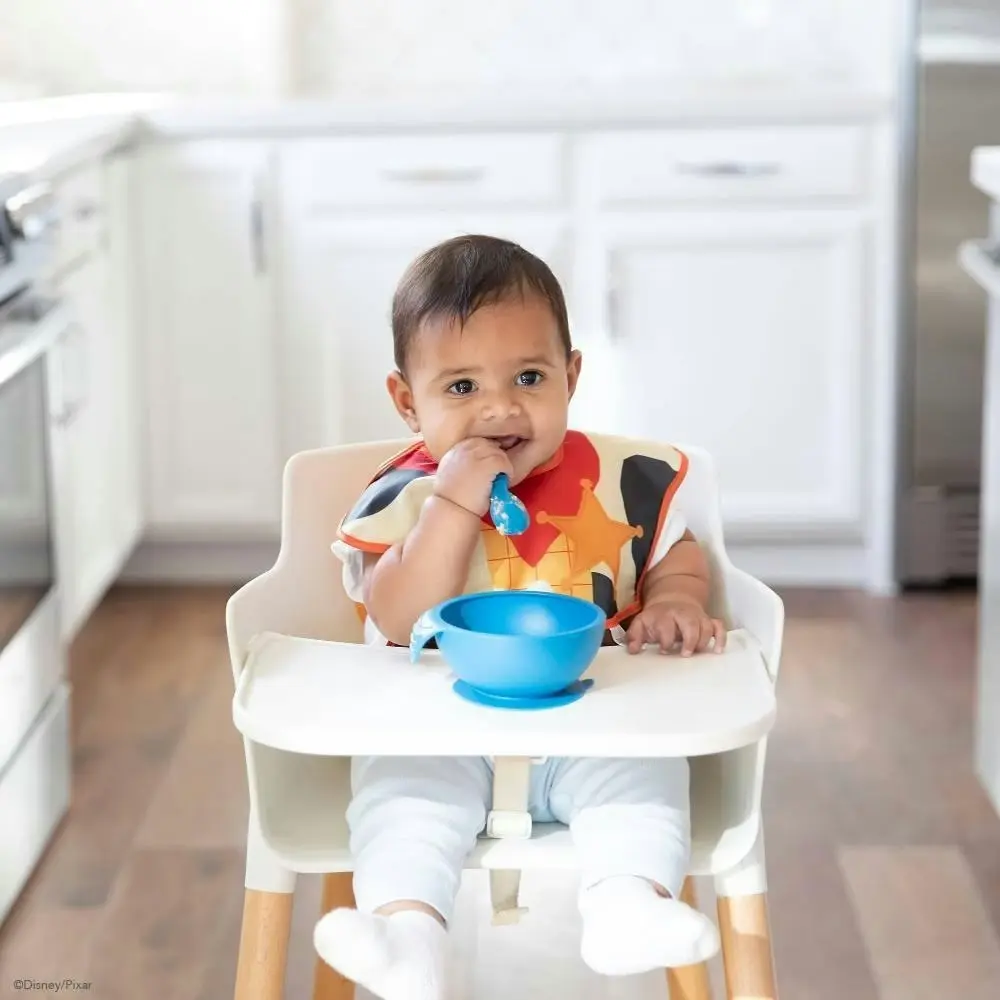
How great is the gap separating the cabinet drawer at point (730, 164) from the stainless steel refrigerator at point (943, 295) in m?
0.13

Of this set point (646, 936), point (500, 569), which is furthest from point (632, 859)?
point (500, 569)

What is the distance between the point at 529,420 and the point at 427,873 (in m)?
0.40

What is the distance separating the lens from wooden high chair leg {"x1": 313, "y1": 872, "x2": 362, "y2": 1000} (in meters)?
1.70

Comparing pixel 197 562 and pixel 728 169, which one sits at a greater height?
pixel 728 169

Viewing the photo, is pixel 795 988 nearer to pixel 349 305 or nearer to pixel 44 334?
pixel 44 334

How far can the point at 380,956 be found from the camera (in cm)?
120

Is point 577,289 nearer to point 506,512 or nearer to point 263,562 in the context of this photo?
point 263,562

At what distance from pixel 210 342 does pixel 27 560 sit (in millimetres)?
1158

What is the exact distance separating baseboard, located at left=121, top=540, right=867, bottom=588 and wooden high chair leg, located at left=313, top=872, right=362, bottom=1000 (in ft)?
5.79

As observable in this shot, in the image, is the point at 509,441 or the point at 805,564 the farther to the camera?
the point at 805,564

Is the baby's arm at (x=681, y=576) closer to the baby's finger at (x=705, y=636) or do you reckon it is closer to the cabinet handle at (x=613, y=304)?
the baby's finger at (x=705, y=636)

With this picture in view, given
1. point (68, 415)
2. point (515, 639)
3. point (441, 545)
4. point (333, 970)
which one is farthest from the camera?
point (68, 415)

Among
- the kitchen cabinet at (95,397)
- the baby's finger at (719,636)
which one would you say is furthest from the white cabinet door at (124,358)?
the baby's finger at (719,636)

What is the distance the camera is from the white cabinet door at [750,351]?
3238 mm
